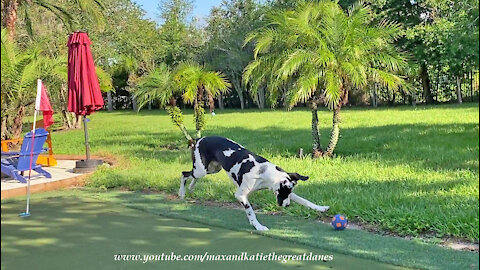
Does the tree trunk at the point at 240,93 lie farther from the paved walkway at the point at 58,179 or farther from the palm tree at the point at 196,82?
the paved walkway at the point at 58,179

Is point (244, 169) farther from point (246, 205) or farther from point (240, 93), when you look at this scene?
point (240, 93)

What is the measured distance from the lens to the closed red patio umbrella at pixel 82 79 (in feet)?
26.3

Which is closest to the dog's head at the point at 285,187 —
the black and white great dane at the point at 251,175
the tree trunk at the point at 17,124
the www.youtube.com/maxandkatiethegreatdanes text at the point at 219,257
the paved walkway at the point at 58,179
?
the black and white great dane at the point at 251,175

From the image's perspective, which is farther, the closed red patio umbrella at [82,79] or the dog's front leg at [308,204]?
the closed red patio umbrella at [82,79]

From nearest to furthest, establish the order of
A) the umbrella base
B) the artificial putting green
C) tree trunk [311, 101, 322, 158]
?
the artificial putting green, the umbrella base, tree trunk [311, 101, 322, 158]

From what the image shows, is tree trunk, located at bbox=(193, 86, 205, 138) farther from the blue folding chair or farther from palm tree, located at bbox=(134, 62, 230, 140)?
the blue folding chair

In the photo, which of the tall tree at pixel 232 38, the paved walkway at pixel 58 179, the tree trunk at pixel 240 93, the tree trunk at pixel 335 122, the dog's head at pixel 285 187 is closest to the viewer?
the dog's head at pixel 285 187

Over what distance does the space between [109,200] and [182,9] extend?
27247 millimetres

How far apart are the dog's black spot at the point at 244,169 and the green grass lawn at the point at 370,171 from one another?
74 cm

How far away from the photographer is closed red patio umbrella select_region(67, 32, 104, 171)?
26.3ft

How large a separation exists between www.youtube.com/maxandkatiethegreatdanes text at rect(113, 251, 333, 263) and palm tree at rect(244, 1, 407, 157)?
4409 millimetres

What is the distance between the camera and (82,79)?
8133 mm

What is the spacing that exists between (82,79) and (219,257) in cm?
532

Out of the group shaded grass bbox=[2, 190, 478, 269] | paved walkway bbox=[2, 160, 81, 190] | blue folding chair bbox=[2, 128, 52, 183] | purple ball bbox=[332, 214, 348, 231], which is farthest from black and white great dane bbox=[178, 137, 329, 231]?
paved walkway bbox=[2, 160, 81, 190]
